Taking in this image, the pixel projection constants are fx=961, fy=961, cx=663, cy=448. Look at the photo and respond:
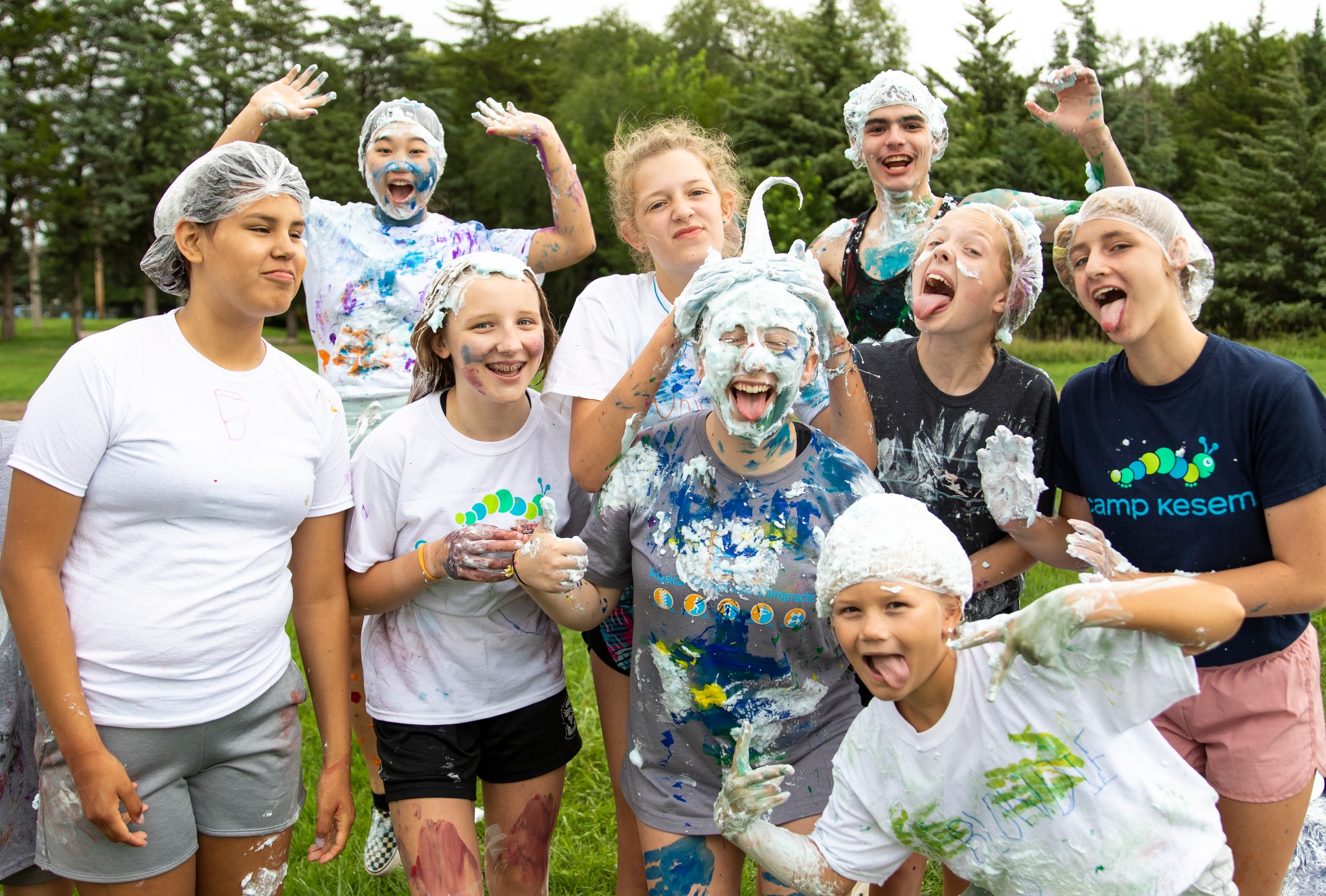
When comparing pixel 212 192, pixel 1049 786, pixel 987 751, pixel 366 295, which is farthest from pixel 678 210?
pixel 1049 786

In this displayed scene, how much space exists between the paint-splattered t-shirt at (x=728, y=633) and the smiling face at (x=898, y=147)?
5.34ft

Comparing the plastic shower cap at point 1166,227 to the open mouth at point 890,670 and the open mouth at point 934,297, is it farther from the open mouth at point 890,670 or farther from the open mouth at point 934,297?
the open mouth at point 890,670

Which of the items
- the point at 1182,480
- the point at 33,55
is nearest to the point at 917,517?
the point at 1182,480

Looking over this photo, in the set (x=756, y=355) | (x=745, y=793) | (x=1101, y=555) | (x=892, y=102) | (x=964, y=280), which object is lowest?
(x=745, y=793)

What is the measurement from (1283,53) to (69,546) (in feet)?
117

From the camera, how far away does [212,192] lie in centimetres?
235

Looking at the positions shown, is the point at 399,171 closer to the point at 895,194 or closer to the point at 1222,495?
the point at 895,194

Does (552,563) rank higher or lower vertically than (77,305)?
higher

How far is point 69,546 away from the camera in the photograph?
2.23 m

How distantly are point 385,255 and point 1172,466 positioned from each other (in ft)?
9.77

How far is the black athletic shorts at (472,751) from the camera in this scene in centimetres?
259

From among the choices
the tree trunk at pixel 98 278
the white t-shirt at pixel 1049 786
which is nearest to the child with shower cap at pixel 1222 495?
the white t-shirt at pixel 1049 786

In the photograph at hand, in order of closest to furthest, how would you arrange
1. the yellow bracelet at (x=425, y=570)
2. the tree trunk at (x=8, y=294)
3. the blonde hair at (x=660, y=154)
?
1. the yellow bracelet at (x=425, y=570)
2. the blonde hair at (x=660, y=154)
3. the tree trunk at (x=8, y=294)

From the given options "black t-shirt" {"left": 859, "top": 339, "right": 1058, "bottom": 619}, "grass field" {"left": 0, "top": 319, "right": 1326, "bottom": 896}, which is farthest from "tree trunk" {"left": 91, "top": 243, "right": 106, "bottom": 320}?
"black t-shirt" {"left": 859, "top": 339, "right": 1058, "bottom": 619}
